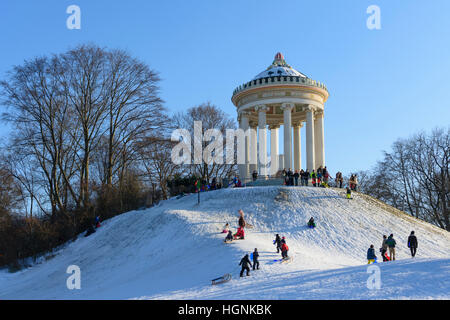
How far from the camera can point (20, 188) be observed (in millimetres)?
42219

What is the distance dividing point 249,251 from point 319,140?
75.1 feet

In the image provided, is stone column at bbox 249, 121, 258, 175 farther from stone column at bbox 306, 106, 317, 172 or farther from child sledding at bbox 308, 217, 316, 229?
child sledding at bbox 308, 217, 316, 229

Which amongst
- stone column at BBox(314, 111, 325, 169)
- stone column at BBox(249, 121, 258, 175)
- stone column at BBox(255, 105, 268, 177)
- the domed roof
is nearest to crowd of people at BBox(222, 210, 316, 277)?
stone column at BBox(255, 105, 268, 177)

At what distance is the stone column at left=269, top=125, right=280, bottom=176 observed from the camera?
148 ft

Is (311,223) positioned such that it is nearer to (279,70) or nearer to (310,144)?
(310,144)

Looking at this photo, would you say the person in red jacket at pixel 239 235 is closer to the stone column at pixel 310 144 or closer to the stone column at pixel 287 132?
the stone column at pixel 287 132

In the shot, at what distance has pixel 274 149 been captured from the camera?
45.7 m

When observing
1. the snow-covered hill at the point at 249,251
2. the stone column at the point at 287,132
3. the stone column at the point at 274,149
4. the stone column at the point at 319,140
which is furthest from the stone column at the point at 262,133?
the snow-covered hill at the point at 249,251

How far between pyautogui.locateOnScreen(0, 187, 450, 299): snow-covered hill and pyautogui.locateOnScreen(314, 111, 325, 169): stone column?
7197 millimetres

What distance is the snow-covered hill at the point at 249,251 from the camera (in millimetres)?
15336

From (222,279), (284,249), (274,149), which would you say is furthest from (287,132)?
(222,279)
